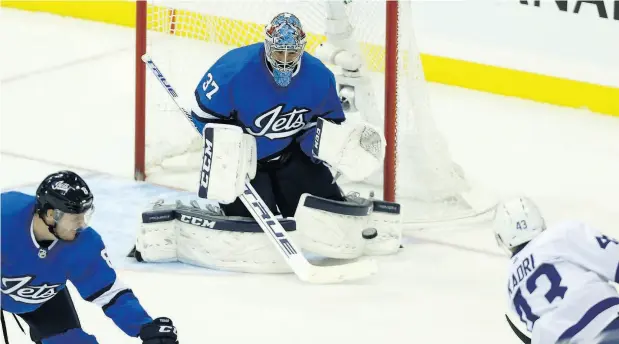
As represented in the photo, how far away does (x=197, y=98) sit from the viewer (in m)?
4.76

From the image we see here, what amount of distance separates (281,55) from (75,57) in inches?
131

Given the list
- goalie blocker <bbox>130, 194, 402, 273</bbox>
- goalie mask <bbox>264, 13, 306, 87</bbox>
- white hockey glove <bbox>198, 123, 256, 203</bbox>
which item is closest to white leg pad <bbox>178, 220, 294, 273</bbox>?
goalie blocker <bbox>130, 194, 402, 273</bbox>

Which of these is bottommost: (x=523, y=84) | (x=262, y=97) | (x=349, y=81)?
(x=523, y=84)

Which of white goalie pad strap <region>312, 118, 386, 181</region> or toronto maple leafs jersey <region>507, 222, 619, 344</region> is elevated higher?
toronto maple leafs jersey <region>507, 222, 619, 344</region>

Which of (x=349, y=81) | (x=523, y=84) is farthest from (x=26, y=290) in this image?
(x=523, y=84)

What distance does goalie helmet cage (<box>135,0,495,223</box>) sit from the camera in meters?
5.26

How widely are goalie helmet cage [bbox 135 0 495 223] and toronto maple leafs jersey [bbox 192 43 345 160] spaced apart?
42 centimetres

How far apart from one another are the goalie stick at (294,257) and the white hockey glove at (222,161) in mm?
123

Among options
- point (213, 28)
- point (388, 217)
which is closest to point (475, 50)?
point (213, 28)

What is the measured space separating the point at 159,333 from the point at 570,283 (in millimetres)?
938

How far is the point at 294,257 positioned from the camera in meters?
4.74

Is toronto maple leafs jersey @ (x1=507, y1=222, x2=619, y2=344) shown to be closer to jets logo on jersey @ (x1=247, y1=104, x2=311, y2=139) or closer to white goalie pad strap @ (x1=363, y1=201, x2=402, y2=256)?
jets logo on jersey @ (x1=247, y1=104, x2=311, y2=139)

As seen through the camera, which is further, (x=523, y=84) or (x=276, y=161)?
(x=523, y=84)

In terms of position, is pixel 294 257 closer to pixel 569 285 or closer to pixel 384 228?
pixel 384 228
